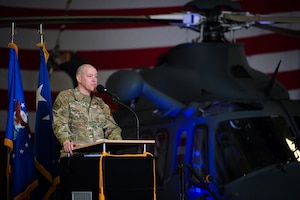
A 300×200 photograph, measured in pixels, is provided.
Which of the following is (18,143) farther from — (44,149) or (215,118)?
(215,118)

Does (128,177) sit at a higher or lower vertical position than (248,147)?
lower

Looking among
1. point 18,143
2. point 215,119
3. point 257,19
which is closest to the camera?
point 18,143

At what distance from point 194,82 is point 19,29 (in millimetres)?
3630

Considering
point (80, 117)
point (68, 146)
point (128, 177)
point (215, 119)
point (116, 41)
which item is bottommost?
point (128, 177)

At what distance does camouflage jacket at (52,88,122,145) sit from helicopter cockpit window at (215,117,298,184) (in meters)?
1.78

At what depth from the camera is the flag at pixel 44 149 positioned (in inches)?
200

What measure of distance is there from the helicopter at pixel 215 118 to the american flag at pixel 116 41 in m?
2.45

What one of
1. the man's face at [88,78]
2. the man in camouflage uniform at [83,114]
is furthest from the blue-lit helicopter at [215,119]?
the man's face at [88,78]

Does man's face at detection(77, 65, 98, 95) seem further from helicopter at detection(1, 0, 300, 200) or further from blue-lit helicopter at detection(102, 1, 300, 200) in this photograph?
blue-lit helicopter at detection(102, 1, 300, 200)

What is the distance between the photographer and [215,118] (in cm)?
602

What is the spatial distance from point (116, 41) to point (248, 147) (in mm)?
4115

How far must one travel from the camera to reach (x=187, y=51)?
22.3 ft

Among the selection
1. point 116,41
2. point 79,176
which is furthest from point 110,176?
point 116,41

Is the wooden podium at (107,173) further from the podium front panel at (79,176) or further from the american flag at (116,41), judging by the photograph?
the american flag at (116,41)
